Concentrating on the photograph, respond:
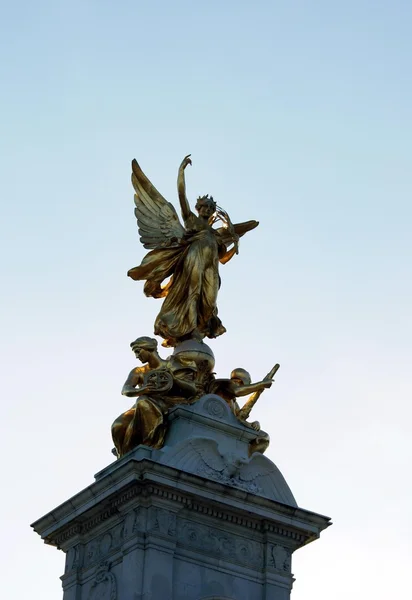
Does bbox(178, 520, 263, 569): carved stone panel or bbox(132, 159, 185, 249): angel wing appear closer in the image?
bbox(178, 520, 263, 569): carved stone panel

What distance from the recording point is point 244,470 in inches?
1145

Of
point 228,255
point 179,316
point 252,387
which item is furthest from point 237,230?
point 252,387

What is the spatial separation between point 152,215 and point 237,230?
1.78m

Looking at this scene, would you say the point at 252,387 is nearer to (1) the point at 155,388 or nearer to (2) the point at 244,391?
(2) the point at 244,391

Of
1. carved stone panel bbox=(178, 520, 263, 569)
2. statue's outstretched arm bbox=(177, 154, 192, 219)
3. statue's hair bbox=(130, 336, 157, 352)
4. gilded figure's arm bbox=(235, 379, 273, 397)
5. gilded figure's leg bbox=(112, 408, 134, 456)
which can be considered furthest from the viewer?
statue's outstretched arm bbox=(177, 154, 192, 219)

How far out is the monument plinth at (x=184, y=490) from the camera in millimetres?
27516

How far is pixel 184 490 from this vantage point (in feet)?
91.0

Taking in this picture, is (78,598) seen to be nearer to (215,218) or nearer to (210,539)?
(210,539)

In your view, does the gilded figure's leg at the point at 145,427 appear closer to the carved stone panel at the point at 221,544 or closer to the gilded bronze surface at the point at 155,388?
the gilded bronze surface at the point at 155,388

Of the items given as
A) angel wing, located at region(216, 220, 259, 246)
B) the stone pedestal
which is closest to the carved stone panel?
the stone pedestal

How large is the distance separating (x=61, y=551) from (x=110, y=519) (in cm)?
175

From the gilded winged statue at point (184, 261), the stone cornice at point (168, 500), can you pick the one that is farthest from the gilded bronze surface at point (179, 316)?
the stone cornice at point (168, 500)

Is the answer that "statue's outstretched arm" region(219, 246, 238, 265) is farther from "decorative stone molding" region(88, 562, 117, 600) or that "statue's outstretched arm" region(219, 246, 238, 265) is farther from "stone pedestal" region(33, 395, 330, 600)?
"decorative stone molding" region(88, 562, 117, 600)

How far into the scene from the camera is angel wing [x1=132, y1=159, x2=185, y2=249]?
31875 mm
